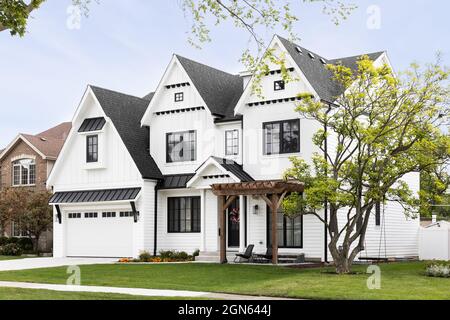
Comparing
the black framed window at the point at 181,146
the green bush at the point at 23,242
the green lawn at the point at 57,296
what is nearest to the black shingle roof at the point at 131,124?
the black framed window at the point at 181,146

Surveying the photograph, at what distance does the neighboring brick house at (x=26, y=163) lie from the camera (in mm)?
42000

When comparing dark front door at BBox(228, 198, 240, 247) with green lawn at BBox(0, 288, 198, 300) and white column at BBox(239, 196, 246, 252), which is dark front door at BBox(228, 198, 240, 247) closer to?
white column at BBox(239, 196, 246, 252)

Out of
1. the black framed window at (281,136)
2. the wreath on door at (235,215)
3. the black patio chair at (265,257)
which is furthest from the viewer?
the wreath on door at (235,215)

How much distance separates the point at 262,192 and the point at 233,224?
4.34 metres

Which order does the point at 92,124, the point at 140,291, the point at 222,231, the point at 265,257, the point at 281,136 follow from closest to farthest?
the point at 140,291 → the point at 265,257 → the point at 222,231 → the point at 281,136 → the point at 92,124

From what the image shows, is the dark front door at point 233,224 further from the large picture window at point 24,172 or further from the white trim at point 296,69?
the large picture window at point 24,172

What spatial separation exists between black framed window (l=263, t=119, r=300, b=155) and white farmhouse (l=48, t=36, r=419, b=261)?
0.04 metres

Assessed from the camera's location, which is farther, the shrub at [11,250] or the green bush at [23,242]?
the green bush at [23,242]

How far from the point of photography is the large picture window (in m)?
42.6

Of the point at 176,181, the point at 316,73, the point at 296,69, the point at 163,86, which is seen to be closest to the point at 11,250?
the point at 176,181

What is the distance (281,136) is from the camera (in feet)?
95.7

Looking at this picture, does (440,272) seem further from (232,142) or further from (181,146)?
(181,146)

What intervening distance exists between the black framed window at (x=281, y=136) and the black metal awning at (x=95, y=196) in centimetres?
678
